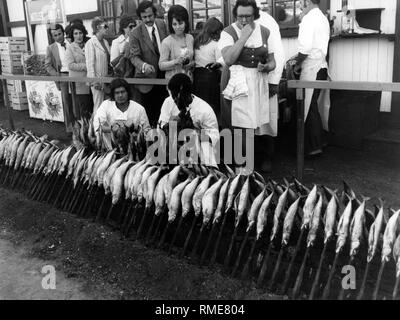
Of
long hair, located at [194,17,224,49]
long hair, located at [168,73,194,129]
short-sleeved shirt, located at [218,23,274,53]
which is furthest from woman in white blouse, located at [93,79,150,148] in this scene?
short-sleeved shirt, located at [218,23,274,53]

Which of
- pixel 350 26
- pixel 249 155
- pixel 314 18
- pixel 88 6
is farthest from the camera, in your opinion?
pixel 88 6

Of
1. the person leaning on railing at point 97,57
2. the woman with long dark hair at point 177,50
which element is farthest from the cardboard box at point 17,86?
the woman with long dark hair at point 177,50

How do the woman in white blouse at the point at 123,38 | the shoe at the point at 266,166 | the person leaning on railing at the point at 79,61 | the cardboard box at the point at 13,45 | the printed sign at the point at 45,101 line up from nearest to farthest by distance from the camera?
the shoe at the point at 266,166 < the woman in white blouse at the point at 123,38 < the person leaning on railing at the point at 79,61 < the printed sign at the point at 45,101 < the cardboard box at the point at 13,45

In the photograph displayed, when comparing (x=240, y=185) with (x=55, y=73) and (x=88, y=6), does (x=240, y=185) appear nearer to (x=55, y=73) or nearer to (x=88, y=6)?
(x=55, y=73)

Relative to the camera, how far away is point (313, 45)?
632 cm

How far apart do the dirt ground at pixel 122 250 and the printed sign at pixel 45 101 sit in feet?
13.6

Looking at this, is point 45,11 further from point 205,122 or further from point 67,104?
point 205,122

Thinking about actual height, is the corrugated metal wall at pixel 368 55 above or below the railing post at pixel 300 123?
above

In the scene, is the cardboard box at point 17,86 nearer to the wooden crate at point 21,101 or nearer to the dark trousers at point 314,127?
the wooden crate at point 21,101

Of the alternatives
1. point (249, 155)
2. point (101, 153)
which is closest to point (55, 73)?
point (101, 153)

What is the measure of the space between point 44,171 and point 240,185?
10.6ft

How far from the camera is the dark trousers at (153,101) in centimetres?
702

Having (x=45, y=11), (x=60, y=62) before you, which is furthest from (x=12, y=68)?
(x=60, y=62)

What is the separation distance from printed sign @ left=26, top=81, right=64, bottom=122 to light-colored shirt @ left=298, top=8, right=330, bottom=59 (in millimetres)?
6280
